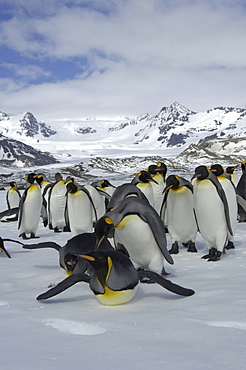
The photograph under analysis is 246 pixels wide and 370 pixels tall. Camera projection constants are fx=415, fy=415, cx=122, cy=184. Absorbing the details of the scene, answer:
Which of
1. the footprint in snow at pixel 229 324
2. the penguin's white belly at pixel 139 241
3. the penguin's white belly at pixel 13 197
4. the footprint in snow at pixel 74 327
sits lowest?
the penguin's white belly at pixel 13 197

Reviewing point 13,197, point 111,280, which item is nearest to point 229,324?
point 111,280

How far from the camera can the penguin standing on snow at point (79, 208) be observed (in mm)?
6176

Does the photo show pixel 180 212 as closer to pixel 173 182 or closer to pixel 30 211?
pixel 173 182

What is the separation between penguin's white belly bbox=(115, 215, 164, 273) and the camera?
10.8ft

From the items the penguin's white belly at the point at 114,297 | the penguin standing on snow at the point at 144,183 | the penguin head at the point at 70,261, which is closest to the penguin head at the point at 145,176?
the penguin standing on snow at the point at 144,183

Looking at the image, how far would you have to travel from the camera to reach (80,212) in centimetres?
621

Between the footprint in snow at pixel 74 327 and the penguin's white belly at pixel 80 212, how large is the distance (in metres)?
3.98

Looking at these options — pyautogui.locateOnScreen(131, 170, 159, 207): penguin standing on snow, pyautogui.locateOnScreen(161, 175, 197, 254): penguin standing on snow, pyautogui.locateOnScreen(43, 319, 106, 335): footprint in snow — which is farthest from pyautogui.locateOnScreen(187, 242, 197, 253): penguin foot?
pyautogui.locateOnScreen(43, 319, 106, 335): footprint in snow

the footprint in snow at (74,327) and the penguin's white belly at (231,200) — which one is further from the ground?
the penguin's white belly at (231,200)

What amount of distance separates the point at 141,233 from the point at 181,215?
188cm

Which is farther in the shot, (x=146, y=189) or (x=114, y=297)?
(x=146, y=189)

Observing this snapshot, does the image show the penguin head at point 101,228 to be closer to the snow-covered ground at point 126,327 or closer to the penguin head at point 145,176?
the snow-covered ground at point 126,327

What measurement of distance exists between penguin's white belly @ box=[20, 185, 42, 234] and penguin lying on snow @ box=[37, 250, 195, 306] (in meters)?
4.67

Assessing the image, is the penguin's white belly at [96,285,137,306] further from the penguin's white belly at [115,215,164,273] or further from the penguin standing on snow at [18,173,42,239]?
the penguin standing on snow at [18,173,42,239]
